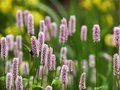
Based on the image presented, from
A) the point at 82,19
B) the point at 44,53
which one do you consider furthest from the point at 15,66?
the point at 82,19

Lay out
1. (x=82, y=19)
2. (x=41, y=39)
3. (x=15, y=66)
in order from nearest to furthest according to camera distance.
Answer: (x=15, y=66) → (x=41, y=39) → (x=82, y=19)

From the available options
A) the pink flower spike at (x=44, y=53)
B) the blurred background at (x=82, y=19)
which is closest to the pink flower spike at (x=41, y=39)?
the pink flower spike at (x=44, y=53)

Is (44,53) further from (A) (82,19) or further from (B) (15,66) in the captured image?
(A) (82,19)

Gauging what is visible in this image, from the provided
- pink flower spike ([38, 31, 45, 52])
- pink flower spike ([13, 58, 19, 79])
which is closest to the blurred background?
pink flower spike ([38, 31, 45, 52])

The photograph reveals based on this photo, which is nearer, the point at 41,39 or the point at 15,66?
the point at 15,66

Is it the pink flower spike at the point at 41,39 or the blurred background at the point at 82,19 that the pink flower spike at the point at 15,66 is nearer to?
the pink flower spike at the point at 41,39

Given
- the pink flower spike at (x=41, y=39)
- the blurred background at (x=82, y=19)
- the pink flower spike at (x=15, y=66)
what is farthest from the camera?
the blurred background at (x=82, y=19)

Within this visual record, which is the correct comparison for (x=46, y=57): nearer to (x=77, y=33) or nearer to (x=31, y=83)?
(x=31, y=83)

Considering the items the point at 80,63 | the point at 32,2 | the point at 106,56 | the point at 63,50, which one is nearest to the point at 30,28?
the point at 63,50

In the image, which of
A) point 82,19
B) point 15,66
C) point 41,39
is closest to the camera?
point 15,66

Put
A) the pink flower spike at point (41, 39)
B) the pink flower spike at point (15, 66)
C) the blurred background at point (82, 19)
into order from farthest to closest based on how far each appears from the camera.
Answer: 1. the blurred background at point (82, 19)
2. the pink flower spike at point (41, 39)
3. the pink flower spike at point (15, 66)

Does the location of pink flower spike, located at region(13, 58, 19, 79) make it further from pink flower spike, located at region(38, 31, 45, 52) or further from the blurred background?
the blurred background

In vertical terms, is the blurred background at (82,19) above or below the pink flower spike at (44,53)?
above
